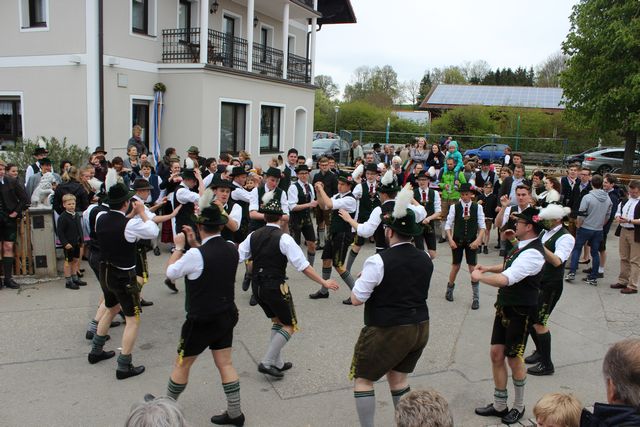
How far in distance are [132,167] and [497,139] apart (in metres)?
24.5

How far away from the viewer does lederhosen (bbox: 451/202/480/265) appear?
808 centimetres

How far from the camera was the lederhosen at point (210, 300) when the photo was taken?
169 inches

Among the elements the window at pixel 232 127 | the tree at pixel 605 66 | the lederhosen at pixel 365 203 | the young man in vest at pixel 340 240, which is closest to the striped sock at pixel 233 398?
the young man in vest at pixel 340 240

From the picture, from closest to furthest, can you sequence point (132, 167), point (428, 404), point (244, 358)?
point (428, 404)
point (244, 358)
point (132, 167)

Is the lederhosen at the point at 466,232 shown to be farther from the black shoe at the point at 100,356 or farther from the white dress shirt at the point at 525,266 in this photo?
the black shoe at the point at 100,356

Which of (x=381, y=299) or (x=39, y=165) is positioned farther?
(x=39, y=165)

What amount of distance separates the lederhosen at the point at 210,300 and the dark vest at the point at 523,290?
2361mm

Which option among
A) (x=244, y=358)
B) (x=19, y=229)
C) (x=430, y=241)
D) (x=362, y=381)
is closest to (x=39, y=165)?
(x=19, y=229)

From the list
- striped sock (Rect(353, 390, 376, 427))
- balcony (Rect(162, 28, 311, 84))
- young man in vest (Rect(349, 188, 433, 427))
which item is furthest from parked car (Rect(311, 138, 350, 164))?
striped sock (Rect(353, 390, 376, 427))

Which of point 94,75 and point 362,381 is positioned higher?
point 94,75

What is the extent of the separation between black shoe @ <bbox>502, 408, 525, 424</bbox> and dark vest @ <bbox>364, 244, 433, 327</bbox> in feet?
4.80

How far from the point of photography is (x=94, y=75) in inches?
591

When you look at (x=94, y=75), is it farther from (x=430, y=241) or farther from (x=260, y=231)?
(x=260, y=231)

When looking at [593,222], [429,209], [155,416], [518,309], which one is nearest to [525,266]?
[518,309]
